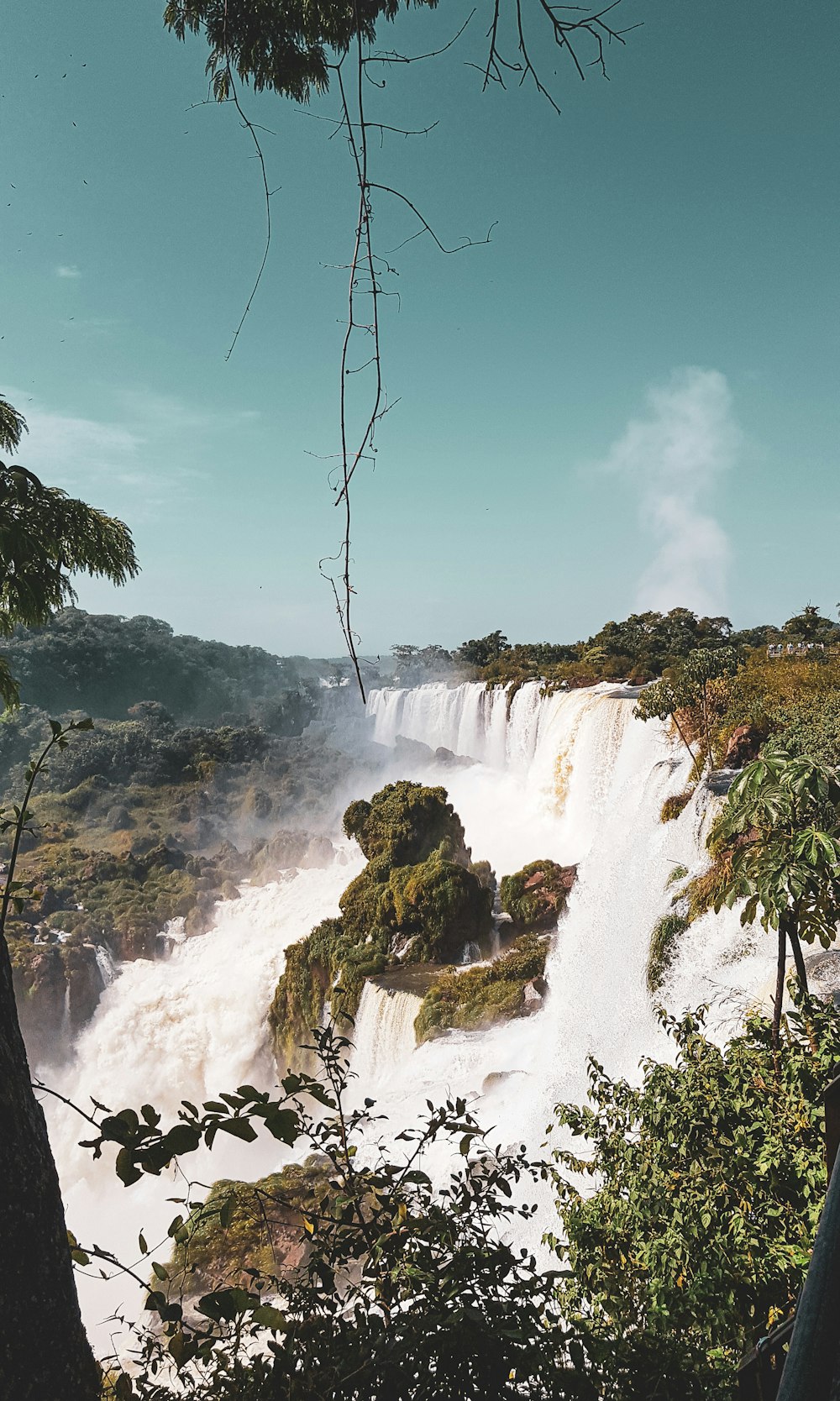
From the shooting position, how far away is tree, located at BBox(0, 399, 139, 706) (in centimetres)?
238

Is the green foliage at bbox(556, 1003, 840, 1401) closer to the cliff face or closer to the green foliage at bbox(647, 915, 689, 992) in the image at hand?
the green foliage at bbox(647, 915, 689, 992)

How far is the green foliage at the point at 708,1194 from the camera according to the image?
221 centimetres

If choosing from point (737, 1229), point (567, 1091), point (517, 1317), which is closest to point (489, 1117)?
point (567, 1091)

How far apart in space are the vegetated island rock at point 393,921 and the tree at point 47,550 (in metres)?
9.50

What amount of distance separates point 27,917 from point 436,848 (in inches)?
521

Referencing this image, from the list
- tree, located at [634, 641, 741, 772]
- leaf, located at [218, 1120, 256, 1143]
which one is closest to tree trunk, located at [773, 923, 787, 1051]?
leaf, located at [218, 1120, 256, 1143]

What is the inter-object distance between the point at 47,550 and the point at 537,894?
11.3m

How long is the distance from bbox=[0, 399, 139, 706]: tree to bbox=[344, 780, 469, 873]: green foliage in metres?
12.0

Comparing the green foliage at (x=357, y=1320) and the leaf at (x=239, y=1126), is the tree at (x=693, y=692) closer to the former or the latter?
the green foliage at (x=357, y=1320)

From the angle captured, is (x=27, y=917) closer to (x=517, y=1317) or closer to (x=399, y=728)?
(x=399, y=728)

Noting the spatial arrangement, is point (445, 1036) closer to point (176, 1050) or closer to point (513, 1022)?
point (513, 1022)

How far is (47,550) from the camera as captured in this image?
2.52 metres

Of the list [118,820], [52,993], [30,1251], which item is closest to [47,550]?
[30,1251]

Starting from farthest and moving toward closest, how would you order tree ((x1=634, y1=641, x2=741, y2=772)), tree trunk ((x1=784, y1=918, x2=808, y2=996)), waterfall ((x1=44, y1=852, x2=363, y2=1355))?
tree ((x1=634, y1=641, x2=741, y2=772))
waterfall ((x1=44, y1=852, x2=363, y2=1355))
tree trunk ((x1=784, y1=918, x2=808, y2=996))
